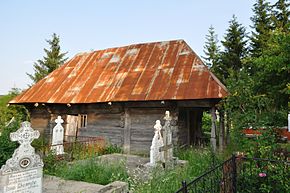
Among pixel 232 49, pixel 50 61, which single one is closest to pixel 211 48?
pixel 232 49

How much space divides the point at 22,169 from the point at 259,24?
26.9 metres

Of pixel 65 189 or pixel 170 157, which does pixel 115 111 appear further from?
pixel 65 189

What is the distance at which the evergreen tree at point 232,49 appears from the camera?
2681 cm

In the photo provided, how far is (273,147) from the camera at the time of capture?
6.29m

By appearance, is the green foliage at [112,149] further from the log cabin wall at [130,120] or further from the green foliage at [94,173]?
the green foliage at [94,173]

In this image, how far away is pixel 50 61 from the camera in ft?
98.6

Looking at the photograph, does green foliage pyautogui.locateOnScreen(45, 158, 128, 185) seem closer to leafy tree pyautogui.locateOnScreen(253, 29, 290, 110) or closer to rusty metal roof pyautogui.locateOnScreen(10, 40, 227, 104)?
rusty metal roof pyautogui.locateOnScreen(10, 40, 227, 104)

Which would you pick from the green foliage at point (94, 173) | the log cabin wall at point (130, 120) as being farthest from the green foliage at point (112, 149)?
the green foliage at point (94, 173)

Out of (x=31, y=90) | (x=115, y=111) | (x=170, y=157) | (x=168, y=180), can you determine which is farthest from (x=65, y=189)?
(x=31, y=90)

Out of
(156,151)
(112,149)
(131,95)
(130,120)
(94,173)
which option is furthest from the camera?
(130,120)

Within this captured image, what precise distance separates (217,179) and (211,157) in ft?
8.25

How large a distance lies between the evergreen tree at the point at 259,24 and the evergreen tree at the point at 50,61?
2294cm

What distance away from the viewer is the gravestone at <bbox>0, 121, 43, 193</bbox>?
3.89m

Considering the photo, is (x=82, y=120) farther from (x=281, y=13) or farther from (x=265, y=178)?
(x=281, y=13)
